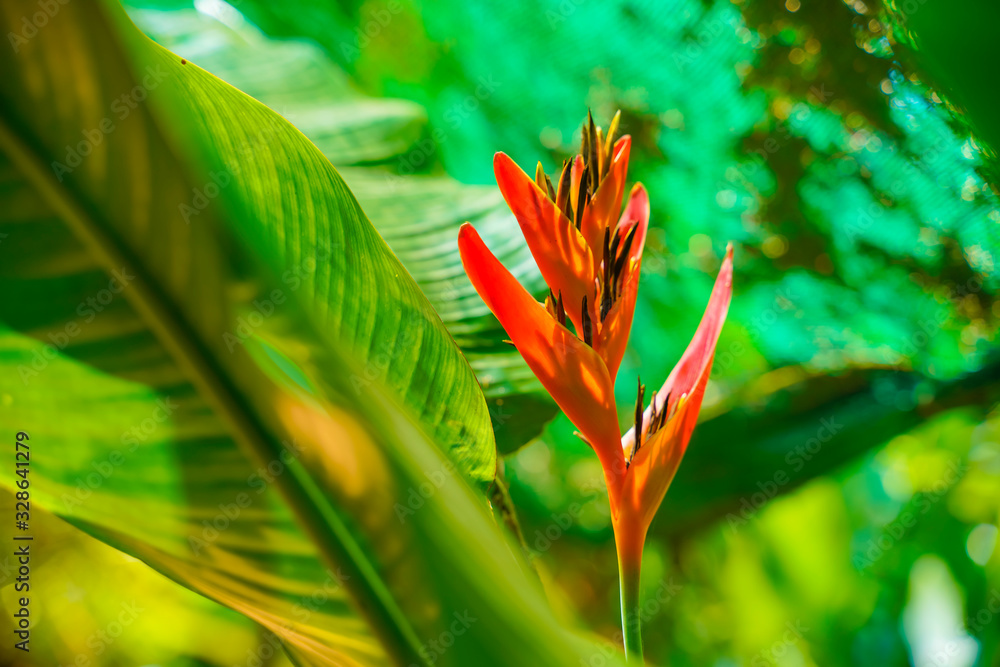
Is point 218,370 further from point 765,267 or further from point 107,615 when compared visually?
point 107,615

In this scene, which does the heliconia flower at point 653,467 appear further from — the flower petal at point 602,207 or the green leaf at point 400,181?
the green leaf at point 400,181

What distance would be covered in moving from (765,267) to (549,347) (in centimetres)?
39

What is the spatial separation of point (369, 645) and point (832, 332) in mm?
520

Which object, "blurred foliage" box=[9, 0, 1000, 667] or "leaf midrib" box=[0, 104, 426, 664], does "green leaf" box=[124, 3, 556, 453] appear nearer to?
"blurred foliage" box=[9, 0, 1000, 667]

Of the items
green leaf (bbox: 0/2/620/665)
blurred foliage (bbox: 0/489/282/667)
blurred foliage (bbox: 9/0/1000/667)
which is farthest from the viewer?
blurred foliage (bbox: 0/489/282/667)

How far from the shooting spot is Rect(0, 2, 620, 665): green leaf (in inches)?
8.2

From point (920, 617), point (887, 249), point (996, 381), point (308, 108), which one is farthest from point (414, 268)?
point (920, 617)

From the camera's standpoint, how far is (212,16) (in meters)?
0.69

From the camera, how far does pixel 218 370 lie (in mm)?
229

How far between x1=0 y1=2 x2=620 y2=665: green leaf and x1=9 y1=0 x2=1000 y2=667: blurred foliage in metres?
0.24

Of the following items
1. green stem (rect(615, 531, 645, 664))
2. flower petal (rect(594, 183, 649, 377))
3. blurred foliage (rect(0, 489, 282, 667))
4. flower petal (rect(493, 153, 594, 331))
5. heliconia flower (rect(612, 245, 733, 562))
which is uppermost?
flower petal (rect(493, 153, 594, 331))

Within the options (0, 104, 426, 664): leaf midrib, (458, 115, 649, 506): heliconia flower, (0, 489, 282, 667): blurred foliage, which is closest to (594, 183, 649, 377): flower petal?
(458, 115, 649, 506): heliconia flower

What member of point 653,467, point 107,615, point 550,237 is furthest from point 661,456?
point 107,615

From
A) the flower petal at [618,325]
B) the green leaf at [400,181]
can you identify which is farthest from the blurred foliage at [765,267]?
the flower petal at [618,325]
